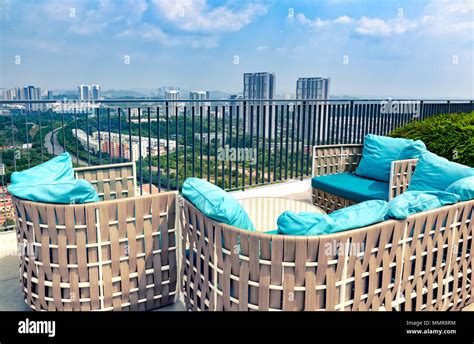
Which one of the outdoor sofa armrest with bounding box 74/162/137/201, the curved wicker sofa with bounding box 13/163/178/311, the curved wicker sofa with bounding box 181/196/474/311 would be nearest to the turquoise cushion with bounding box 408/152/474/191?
the curved wicker sofa with bounding box 181/196/474/311

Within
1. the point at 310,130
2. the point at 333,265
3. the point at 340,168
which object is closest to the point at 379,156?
the point at 340,168

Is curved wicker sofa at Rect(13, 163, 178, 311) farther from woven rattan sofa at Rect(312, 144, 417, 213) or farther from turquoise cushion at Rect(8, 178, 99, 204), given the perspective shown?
woven rattan sofa at Rect(312, 144, 417, 213)

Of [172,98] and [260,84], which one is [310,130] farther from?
[172,98]

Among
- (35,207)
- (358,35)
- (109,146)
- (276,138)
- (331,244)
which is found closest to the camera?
(331,244)

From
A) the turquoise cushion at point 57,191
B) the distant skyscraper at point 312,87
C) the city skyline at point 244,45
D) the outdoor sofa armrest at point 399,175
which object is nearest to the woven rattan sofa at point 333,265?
the turquoise cushion at point 57,191

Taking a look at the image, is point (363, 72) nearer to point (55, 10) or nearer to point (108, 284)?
point (108, 284)
